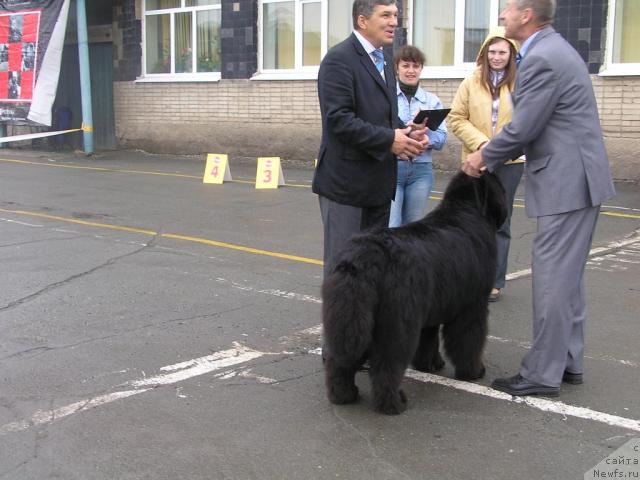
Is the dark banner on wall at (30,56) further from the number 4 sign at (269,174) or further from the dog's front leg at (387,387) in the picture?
the dog's front leg at (387,387)

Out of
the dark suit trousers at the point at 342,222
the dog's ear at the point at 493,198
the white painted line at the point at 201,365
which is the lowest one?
the white painted line at the point at 201,365

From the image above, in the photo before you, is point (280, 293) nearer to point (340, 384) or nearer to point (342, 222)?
point (342, 222)

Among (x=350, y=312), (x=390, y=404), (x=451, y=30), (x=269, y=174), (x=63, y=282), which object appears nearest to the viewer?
(x=350, y=312)

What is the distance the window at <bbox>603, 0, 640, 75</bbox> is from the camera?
12461 mm

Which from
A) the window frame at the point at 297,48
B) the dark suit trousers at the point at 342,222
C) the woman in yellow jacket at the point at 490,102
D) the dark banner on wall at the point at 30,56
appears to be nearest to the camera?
the dark suit trousers at the point at 342,222

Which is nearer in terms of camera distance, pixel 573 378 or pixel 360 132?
pixel 360 132

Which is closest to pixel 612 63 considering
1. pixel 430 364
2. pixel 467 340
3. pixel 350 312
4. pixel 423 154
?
pixel 423 154

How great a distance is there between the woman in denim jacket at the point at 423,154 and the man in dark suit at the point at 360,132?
53.2 inches

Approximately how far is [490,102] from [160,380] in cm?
327

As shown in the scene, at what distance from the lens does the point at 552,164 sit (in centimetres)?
410

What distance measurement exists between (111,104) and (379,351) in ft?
60.1

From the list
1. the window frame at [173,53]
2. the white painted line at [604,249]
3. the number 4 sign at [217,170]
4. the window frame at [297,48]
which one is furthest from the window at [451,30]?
the white painted line at [604,249]

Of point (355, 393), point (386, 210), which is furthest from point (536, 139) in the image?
point (355, 393)

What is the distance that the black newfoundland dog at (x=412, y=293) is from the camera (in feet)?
12.5
